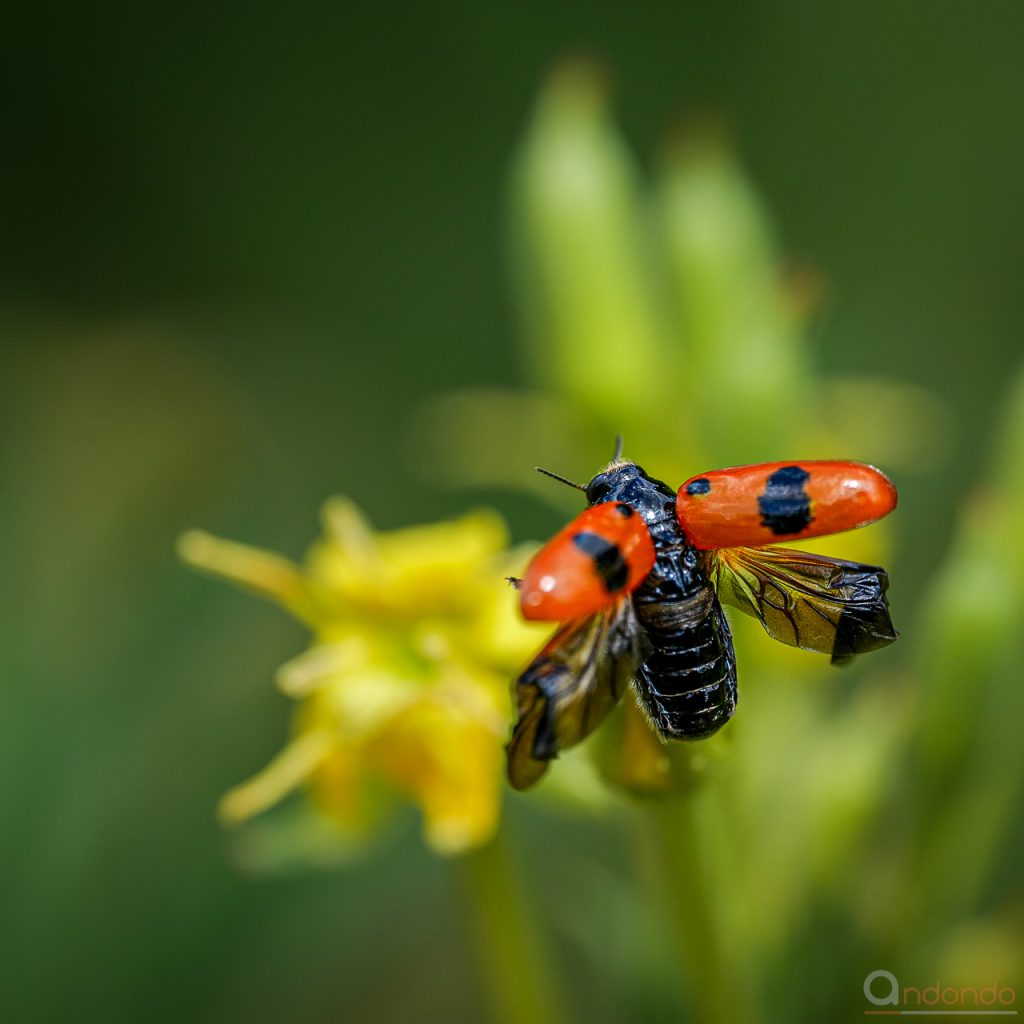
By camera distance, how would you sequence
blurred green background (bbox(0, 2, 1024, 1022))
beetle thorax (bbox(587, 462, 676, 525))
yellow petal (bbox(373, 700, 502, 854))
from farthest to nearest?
blurred green background (bbox(0, 2, 1024, 1022)) → yellow petal (bbox(373, 700, 502, 854)) → beetle thorax (bbox(587, 462, 676, 525))

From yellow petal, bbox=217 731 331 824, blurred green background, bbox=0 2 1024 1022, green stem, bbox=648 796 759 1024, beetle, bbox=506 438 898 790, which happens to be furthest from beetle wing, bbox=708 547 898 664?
blurred green background, bbox=0 2 1024 1022

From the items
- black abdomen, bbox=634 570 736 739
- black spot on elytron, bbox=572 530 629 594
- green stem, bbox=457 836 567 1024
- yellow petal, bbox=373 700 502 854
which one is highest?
black spot on elytron, bbox=572 530 629 594

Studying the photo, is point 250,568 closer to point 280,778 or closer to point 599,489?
point 280,778

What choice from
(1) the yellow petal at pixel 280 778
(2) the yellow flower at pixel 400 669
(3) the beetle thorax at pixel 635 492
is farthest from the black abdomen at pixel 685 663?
(1) the yellow petal at pixel 280 778

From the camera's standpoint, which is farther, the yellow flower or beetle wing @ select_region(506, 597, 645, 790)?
the yellow flower

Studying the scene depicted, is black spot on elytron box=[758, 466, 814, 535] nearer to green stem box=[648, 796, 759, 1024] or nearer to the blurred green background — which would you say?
green stem box=[648, 796, 759, 1024]

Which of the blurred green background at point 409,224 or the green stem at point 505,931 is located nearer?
the green stem at point 505,931

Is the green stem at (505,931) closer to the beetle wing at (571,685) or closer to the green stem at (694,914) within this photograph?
the green stem at (694,914)
